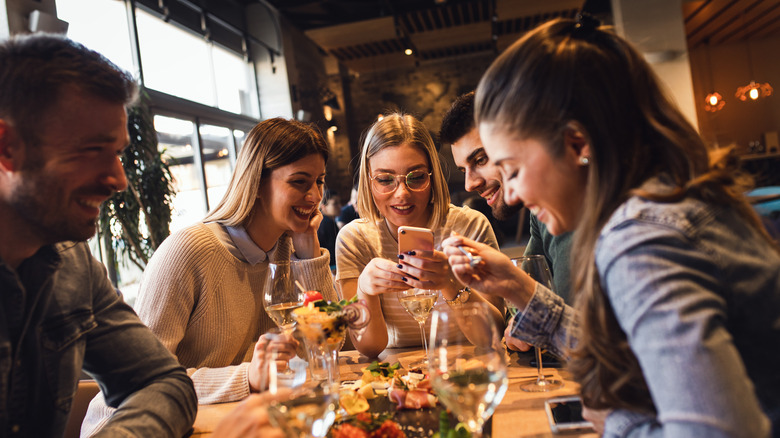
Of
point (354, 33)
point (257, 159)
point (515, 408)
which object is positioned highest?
point (354, 33)

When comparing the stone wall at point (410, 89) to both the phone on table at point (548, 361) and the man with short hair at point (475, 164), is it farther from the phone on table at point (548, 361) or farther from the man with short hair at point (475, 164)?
the phone on table at point (548, 361)

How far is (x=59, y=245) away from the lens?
4.20 ft

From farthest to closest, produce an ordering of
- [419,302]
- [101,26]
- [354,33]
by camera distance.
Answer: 1. [354,33]
2. [101,26]
3. [419,302]

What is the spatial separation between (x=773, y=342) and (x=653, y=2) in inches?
300

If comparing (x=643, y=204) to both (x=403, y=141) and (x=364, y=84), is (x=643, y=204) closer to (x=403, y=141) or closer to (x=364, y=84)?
(x=403, y=141)

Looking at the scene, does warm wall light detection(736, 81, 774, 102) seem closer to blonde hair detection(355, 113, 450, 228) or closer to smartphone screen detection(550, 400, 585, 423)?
blonde hair detection(355, 113, 450, 228)

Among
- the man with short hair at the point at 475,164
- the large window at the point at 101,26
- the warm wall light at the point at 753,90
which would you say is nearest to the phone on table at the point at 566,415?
the man with short hair at the point at 475,164

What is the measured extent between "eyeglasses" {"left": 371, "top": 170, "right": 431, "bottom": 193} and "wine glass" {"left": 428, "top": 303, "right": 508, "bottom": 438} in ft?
4.32

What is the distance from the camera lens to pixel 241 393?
1467 millimetres

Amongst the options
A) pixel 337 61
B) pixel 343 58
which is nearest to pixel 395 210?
pixel 343 58

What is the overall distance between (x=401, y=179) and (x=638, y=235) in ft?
5.16

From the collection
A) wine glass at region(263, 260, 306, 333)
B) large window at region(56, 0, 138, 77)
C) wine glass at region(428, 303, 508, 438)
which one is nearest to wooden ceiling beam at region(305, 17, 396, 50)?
large window at region(56, 0, 138, 77)

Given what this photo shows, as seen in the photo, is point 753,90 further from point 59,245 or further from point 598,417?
point 59,245

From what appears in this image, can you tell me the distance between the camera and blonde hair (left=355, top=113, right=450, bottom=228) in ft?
7.38
